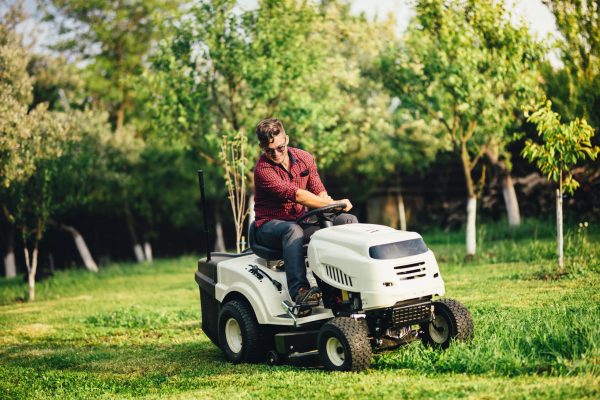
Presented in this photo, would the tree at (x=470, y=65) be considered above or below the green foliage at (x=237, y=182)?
above

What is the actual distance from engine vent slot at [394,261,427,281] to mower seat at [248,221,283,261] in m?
1.29

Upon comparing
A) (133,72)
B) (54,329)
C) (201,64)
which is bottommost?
(54,329)

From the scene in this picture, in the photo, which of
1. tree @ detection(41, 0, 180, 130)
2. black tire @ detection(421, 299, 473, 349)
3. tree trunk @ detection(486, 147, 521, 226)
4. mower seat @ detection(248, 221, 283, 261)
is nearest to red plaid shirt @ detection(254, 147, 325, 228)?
mower seat @ detection(248, 221, 283, 261)

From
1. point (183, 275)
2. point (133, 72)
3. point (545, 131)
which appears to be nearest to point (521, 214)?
point (183, 275)

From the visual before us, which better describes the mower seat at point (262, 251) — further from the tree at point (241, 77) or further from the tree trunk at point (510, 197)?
the tree trunk at point (510, 197)

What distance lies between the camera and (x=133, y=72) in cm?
3341

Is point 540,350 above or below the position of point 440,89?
below

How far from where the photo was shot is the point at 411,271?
21.2 ft

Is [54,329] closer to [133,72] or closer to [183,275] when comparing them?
[183,275]

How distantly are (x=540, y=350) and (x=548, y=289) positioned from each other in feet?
14.4

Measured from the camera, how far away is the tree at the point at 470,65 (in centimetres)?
1516

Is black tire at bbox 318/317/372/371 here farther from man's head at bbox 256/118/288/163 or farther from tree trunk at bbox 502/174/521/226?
tree trunk at bbox 502/174/521/226

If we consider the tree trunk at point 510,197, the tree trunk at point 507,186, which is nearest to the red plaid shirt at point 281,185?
the tree trunk at point 507,186

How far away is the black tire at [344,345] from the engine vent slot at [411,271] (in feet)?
1.72
